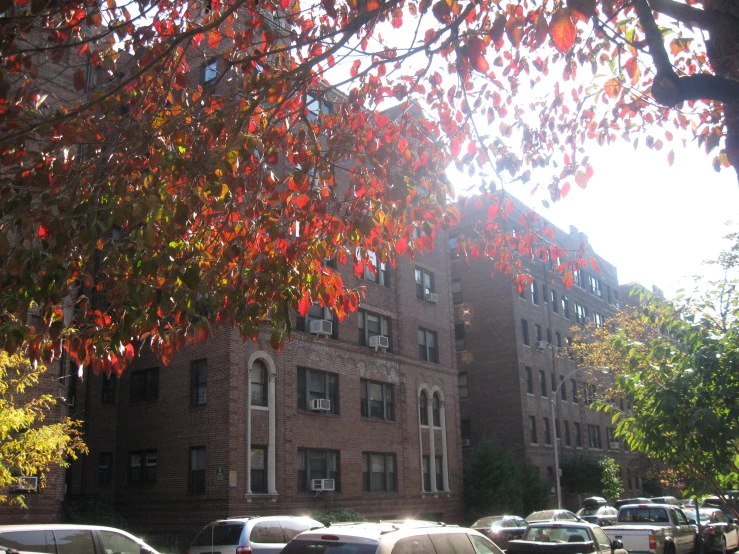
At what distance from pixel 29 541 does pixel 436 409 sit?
28.2 meters

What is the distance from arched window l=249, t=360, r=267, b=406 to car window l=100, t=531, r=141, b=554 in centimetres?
1524

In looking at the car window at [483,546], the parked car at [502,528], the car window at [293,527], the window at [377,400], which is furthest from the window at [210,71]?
the parked car at [502,528]

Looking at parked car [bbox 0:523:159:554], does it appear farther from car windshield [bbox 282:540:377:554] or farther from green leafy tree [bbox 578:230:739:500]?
green leafy tree [bbox 578:230:739:500]

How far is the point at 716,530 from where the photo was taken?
27.1 meters

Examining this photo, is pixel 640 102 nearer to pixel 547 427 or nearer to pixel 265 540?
pixel 265 540

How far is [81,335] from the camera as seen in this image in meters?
9.02

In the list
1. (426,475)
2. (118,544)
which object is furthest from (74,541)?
(426,475)

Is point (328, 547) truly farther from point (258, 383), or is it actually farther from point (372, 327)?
point (372, 327)

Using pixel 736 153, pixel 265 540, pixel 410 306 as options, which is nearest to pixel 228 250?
pixel 736 153

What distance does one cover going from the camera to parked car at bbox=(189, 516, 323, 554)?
1645cm

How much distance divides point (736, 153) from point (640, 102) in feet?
13.4

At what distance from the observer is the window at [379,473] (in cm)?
3288

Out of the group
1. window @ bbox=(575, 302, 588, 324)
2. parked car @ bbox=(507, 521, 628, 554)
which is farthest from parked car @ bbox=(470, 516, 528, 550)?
window @ bbox=(575, 302, 588, 324)

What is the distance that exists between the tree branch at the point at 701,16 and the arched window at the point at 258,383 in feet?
76.2
